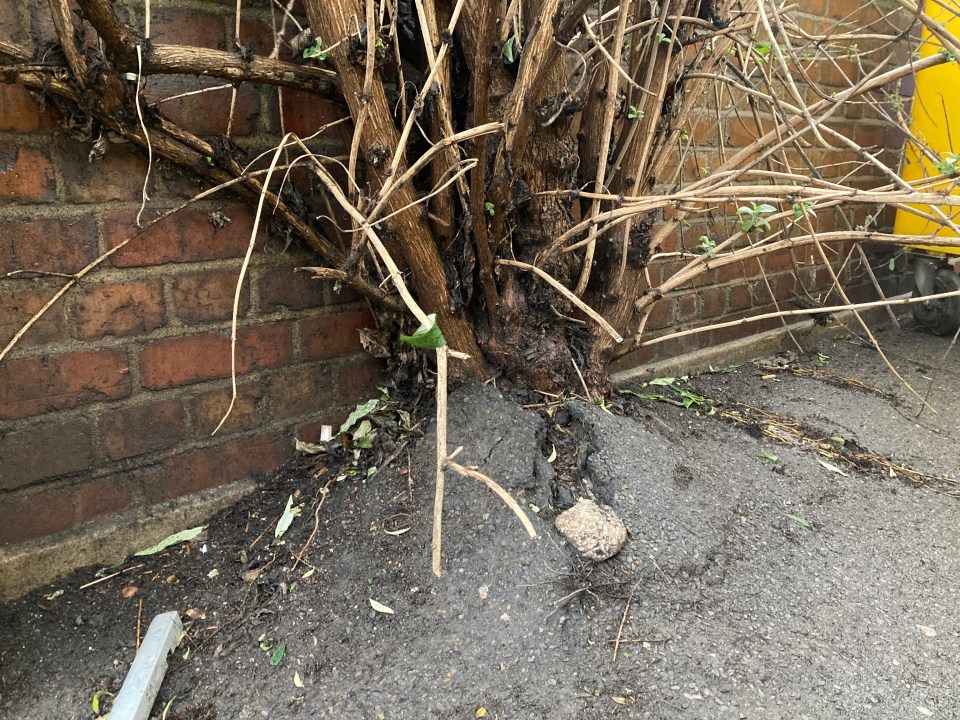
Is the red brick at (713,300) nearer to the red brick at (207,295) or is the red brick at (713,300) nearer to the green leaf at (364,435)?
the green leaf at (364,435)

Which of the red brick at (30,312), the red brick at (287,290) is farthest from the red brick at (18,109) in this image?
the red brick at (287,290)

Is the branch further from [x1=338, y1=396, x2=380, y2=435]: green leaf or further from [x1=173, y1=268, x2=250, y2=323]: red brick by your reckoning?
[x1=338, y1=396, x2=380, y2=435]: green leaf

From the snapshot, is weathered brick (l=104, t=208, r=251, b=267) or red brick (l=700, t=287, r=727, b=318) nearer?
weathered brick (l=104, t=208, r=251, b=267)

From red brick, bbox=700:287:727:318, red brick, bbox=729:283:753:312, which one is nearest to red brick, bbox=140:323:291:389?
red brick, bbox=700:287:727:318

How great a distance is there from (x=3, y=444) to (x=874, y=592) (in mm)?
1716

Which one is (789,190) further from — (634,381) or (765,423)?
(634,381)

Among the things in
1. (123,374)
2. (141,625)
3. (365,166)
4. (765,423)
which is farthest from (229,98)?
(765,423)

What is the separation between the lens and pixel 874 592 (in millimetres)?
1382

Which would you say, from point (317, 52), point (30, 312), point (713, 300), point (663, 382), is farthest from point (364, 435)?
point (713, 300)

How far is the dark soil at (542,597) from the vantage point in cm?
115

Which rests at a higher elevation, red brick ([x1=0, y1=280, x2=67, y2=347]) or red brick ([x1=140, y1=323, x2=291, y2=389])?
red brick ([x1=0, y1=280, x2=67, y2=347])

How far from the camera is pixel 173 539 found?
1.58 metres

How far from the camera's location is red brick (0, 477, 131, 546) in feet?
4.65

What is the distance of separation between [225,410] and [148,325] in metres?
0.26
